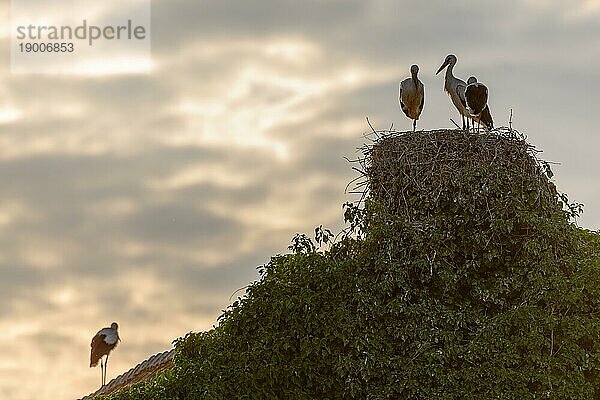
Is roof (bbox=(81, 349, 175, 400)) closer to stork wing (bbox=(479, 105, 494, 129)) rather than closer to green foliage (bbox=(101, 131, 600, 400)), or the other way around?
green foliage (bbox=(101, 131, 600, 400))

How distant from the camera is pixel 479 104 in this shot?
47.0 ft

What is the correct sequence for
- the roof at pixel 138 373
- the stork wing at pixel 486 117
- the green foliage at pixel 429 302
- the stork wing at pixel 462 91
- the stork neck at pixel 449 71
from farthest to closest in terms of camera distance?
the roof at pixel 138 373, the stork neck at pixel 449 71, the stork wing at pixel 462 91, the stork wing at pixel 486 117, the green foliage at pixel 429 302

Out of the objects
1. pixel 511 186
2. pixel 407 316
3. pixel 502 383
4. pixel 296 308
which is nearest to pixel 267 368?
pixel 296 308

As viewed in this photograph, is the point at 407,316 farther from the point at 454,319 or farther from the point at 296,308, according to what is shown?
the point at 296,308

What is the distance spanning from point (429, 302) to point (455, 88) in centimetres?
370

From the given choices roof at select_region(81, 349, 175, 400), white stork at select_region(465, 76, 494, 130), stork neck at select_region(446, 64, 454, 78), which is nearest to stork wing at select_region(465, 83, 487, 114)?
white stork at select_region(465, 76, 494, 130)

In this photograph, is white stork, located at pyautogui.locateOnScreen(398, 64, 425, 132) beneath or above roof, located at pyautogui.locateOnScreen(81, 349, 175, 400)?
above

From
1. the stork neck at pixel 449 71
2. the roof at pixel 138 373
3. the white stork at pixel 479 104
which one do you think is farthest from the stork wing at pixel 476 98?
the roof at pixel 138 373

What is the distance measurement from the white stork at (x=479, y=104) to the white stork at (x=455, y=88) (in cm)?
14

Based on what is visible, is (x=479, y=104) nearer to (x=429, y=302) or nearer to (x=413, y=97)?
(x=413, y=97)

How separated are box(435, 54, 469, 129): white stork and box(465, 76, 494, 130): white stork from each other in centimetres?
14

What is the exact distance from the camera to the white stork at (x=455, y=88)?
14.6 meters

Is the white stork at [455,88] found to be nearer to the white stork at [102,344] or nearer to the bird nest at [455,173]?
the bird nest at [455,173]

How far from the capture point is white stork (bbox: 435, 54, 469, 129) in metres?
14.6
